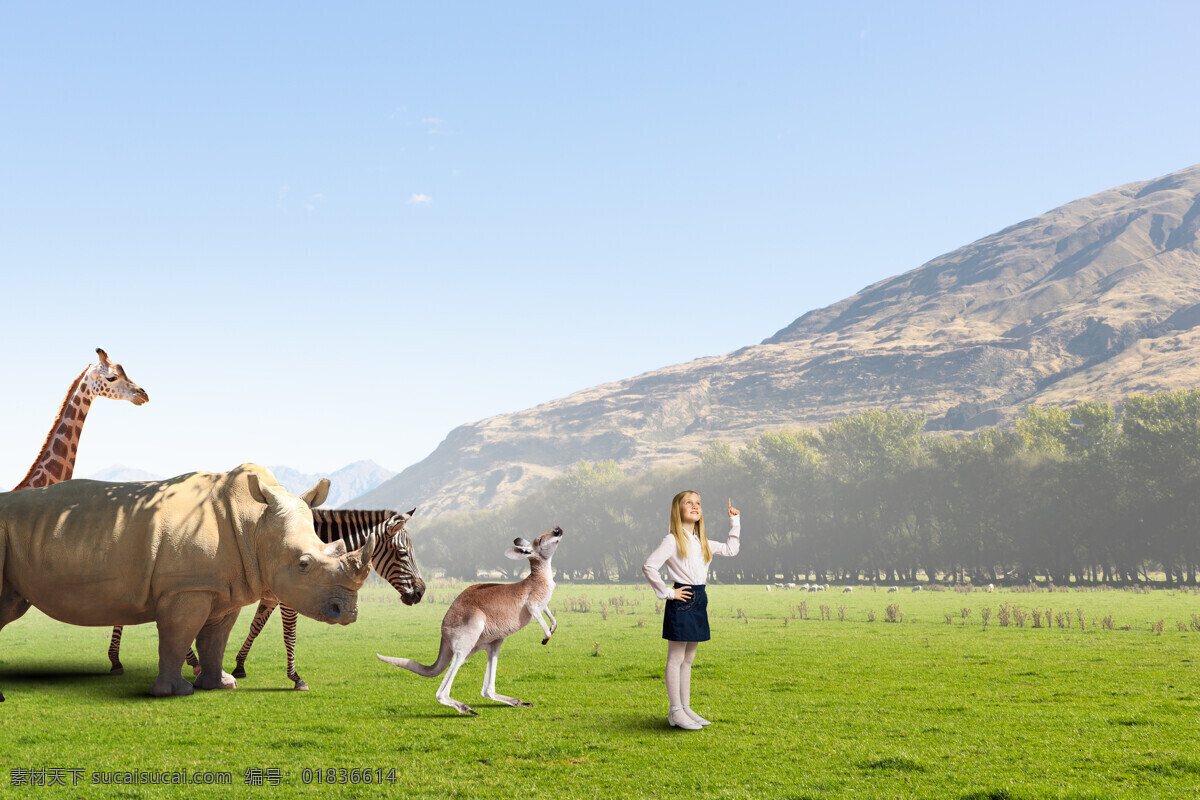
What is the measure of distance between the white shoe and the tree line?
239 feet

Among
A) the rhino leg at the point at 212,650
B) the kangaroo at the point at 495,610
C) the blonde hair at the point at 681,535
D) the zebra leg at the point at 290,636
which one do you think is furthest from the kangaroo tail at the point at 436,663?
the rhino leg at the point at 212,650

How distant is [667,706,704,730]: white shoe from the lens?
1269 cm

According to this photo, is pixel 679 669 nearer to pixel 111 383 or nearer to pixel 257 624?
pixel 257 624

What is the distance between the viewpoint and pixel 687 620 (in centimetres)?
1195

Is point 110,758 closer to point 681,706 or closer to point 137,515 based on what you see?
point 137,515

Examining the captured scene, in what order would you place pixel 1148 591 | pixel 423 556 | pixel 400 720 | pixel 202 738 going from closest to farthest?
pixel 202 738 → pixel 400 720 → pixel 1148 591 → pixel 423 556

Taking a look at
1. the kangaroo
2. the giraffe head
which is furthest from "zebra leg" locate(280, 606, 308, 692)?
the giraffe head

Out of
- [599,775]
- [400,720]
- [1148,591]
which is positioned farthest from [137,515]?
[1148,591]

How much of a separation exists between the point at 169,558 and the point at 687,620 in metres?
8.81

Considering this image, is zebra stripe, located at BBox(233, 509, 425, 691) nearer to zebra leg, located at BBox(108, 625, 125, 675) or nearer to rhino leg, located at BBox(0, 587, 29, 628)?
zebra leg, located at BBox(108, 625, 125, 675)

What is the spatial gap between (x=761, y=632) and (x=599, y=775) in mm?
26572

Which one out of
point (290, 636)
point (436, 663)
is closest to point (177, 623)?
point (290, 636)

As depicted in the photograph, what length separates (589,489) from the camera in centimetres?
14300

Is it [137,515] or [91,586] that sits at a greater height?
[137,515]
